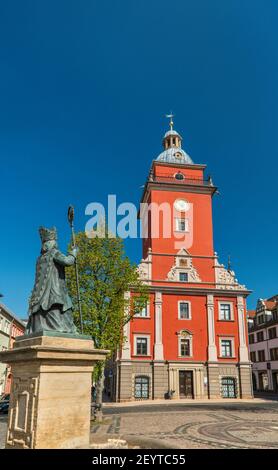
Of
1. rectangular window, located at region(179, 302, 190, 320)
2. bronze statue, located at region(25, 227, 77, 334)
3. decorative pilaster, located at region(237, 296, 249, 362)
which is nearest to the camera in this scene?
bronze statue, located at region(25, 227, 77, 334)

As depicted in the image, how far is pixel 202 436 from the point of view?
1466 centimetres

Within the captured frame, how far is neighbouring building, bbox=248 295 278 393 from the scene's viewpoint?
1875 inches

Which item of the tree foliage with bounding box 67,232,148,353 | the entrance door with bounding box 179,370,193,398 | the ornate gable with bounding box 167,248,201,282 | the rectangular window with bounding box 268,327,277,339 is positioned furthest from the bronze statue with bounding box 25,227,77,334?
the rectangular window with bounding box 268,327,277,339

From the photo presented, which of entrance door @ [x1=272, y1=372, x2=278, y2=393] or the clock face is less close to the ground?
the clock face

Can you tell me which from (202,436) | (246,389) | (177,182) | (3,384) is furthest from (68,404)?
(3,384)

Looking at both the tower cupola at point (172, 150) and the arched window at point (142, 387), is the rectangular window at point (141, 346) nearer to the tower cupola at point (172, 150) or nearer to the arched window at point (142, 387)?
the arched window at point (142, 387)

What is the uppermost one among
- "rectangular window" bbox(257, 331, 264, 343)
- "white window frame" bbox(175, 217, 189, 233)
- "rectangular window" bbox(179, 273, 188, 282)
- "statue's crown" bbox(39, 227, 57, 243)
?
"white window frame" bbox(175, 217, 189, 233)

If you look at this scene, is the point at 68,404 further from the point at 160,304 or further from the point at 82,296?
the point at 160,304

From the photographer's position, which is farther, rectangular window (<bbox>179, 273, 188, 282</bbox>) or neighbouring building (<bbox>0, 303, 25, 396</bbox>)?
neighbouring building (<bbox>0, 303, 25, 396</bbox>)

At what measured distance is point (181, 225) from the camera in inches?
1668

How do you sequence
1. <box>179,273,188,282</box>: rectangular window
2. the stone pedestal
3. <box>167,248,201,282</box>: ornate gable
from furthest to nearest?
<box>179,273,188,282</box>: rectangular window → <box>167,248,201,282</box>: ornate gable → the stone pedestal

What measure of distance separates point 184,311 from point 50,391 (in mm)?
33031

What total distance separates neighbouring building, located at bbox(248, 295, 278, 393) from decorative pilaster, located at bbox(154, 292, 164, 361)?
60.5ft

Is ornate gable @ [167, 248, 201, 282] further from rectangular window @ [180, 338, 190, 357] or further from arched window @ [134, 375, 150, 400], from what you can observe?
arched window @ [134, 375, 150, 400]
